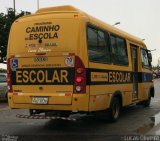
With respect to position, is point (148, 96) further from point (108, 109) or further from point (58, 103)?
point (58, 103)

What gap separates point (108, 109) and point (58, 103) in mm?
1998

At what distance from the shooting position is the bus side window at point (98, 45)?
35.2ft

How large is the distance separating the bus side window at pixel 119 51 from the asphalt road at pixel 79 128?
1772mm

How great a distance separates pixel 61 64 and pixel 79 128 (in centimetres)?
193

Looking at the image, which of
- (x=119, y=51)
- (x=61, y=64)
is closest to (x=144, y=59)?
(x=119, y=51)

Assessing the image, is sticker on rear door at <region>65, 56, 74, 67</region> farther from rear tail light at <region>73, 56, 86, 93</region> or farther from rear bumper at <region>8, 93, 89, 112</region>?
rear bumper at <region>8, 93, 89, 112</region>

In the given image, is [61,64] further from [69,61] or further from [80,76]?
[80,76]

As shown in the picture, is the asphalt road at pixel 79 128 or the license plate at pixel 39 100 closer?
the asphalt road at pixel 79 128

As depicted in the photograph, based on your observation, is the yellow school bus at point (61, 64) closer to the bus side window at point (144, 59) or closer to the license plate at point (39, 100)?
→ the license plate at point (39, 100)

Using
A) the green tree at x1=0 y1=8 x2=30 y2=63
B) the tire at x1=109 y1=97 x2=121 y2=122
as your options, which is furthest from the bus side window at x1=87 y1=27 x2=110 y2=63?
the green tree at x1=0 y1=8 x2=30 y2=63

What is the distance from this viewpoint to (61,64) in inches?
414

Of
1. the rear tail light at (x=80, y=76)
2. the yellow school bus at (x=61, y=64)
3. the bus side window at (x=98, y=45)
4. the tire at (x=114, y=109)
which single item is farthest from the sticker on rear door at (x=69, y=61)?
the tire at (x=114, y=109)

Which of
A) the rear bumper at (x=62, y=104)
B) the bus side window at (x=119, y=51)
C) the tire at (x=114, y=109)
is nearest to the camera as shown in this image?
the rear bumper at (x=62, y=104)

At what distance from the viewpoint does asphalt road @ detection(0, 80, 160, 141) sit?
9906mm
